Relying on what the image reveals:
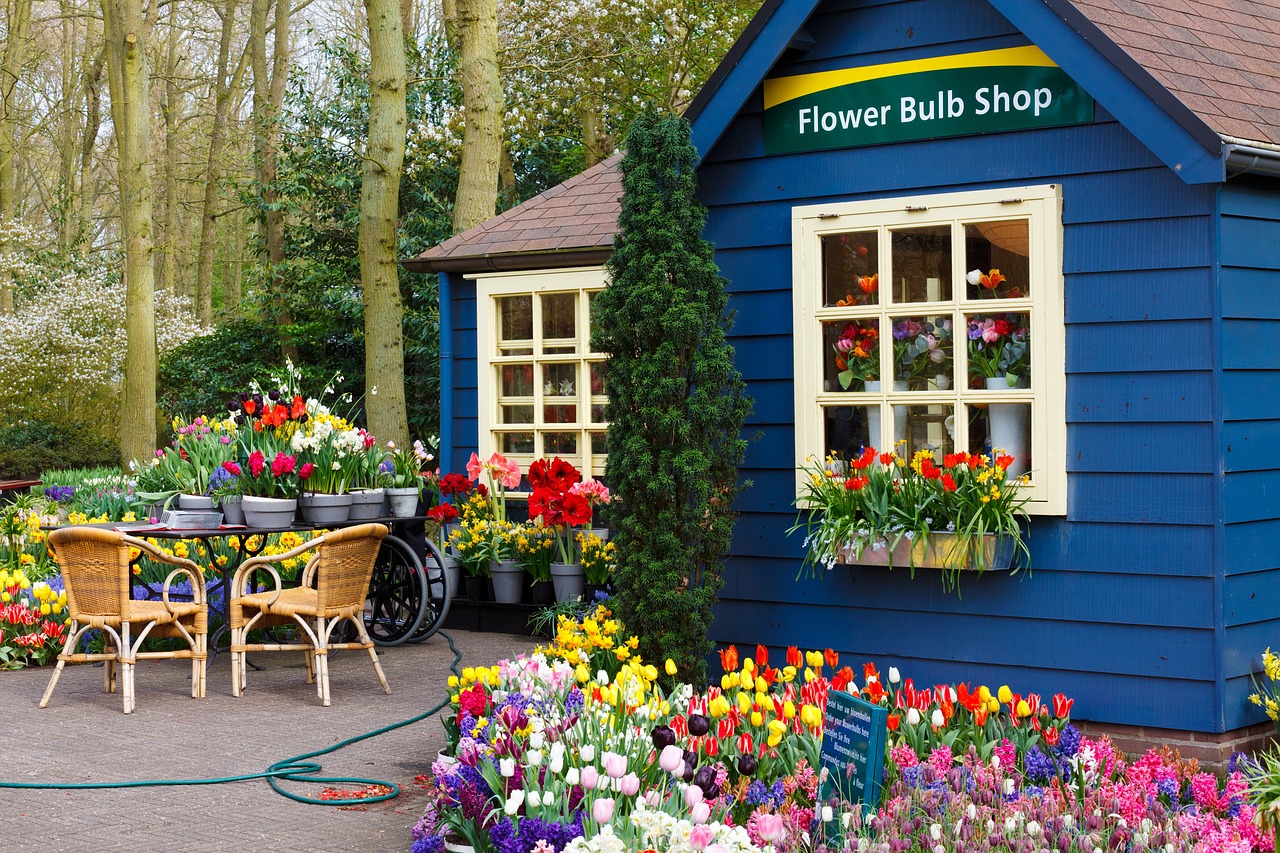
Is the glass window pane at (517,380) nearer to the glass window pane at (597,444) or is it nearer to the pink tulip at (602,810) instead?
the glass window pane at (597,444)

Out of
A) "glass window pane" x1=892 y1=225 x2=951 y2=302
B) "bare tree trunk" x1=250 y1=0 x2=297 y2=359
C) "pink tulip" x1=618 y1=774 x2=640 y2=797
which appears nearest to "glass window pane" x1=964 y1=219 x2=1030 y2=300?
"glass window pane" x1=892 y1=225 x2=951 y2=302

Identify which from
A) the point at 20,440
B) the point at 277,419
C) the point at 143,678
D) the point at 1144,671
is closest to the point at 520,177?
the point at 20,440

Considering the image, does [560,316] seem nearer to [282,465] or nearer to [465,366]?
[465,366]

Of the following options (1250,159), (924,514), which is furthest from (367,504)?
Result: (1250,159)

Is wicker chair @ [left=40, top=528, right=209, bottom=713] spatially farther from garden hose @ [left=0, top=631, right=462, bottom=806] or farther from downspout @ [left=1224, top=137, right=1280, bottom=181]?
downspout @ [left=1224, top=137, right=1280, bottom=181]

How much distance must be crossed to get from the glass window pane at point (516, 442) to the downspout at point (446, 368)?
453 millimetres

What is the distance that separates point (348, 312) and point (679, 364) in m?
12.8

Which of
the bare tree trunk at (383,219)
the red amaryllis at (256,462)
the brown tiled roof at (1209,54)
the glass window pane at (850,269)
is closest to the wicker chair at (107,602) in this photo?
the red amaryllis at (256,462)

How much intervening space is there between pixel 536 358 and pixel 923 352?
179 inches

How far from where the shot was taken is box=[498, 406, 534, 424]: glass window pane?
10.6 m

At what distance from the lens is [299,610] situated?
7.47 m

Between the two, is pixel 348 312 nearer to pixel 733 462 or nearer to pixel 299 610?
pixel 299 610

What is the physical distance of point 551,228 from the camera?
34.0ft

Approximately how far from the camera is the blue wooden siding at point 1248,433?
551 centimetres
